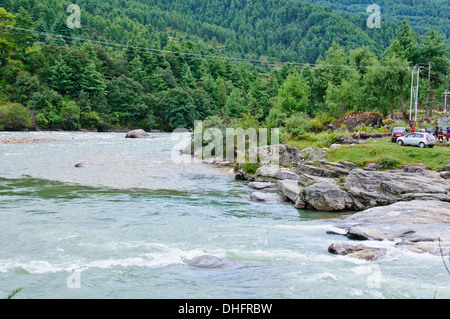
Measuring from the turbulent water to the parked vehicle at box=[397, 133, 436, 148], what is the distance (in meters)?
18.4

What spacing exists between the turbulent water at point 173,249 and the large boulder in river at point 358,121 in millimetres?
33353

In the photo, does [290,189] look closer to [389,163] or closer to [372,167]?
[372,167]

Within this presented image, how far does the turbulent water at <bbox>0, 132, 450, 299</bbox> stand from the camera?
11.4 m

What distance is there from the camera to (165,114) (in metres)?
107

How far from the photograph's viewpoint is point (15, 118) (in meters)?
73.7

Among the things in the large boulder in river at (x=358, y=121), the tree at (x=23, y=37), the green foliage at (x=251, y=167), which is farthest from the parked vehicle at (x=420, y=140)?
the tree at (x=23, y=37)

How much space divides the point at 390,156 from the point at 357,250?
19.3 metres

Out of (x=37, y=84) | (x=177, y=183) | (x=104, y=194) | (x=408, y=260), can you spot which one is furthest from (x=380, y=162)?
(x=37, y=84)

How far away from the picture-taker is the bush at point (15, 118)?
238 ft

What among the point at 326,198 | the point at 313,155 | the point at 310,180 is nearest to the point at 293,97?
the point at 313,155

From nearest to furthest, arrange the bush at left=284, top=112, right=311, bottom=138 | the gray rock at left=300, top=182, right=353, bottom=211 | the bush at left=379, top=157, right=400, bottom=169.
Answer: the gray rock at left=300, top=182, right=353, bottom=211, the bush at left=379, top=157, right=400, bottom=169, the bush at left=284, top=112, right=311, bottom=138

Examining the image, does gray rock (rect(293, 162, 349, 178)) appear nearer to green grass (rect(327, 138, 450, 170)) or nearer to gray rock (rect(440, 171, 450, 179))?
green grass (rect(327, 138, 450, 170))

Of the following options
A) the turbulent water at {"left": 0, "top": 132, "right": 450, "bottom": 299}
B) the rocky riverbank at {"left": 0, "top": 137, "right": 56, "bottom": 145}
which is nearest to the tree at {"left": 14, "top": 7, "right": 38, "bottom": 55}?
the rocky riverbank at {"left": 0, "top": 137, "right": 56, "bottom": 145}

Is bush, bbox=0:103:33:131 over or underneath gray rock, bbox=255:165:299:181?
over
